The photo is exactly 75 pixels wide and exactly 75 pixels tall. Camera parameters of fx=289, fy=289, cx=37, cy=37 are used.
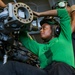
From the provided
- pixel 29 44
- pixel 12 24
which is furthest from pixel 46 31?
pixel 12 24

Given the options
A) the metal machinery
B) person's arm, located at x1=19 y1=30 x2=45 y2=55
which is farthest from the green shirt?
the metal machinery

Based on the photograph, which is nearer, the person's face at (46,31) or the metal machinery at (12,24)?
the metal machinery at (12,24)

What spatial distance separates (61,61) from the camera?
1.77 m

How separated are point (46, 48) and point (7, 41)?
0.98 ft

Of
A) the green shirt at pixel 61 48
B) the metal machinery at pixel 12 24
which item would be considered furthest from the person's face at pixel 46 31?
the metal machinery at pixel 12 24

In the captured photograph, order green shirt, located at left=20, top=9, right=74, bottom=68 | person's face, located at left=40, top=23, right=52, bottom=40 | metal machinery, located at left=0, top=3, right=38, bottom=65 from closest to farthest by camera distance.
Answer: metal machinery, located at left=0, top=3, right=38, bottom=65 < green shirt, located at left=20, top=9, right=74, bottom=68 < person's face, located at left=40, top=23, right=52, bottom=40

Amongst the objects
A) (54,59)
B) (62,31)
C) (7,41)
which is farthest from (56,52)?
(7,41)

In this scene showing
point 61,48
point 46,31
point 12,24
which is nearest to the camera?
point 12,24

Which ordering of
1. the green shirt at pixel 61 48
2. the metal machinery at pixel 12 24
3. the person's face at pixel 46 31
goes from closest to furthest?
the metal machinery at pixel 12 24 → the green shirt at pixel 61 48 → the person's face at pixel 46 31

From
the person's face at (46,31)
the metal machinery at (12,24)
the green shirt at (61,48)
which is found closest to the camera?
the metal machinery at (12,24)

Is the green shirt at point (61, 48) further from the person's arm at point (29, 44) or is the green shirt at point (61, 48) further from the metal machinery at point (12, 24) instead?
the metal machinery at point (12, 24)

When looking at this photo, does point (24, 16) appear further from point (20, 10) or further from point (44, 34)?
point (44, 34)

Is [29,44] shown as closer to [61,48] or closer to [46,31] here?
[46,31]

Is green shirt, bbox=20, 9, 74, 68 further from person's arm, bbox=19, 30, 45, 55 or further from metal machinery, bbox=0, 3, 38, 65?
metal machinery, bbox=0, 3, 38, 65
